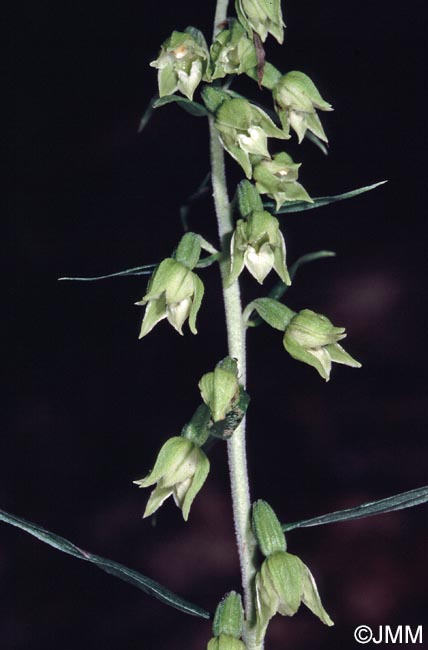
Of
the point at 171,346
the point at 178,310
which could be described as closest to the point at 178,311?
the point at 178,310

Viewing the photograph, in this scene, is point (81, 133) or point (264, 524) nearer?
point (264, 524)

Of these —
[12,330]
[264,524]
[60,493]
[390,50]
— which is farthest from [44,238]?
[264,524]

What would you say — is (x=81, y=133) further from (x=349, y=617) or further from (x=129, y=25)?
(x=349, y=617)

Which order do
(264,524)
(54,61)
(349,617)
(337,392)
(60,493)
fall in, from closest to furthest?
(264,524)
(349,617)
(60,493)
(337,392)
(54,61)

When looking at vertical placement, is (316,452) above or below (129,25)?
below

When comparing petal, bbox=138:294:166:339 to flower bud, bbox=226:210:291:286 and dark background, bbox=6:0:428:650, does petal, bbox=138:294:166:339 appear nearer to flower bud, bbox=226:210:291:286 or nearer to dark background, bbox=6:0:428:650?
flower bud, bbox=226:210:291:286

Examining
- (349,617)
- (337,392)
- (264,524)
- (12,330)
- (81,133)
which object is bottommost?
(264,524)

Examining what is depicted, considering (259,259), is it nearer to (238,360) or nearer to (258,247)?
(258,247)

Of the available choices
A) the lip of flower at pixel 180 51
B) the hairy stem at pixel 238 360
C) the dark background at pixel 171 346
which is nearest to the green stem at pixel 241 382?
the hairy stem at pixel 238 360
